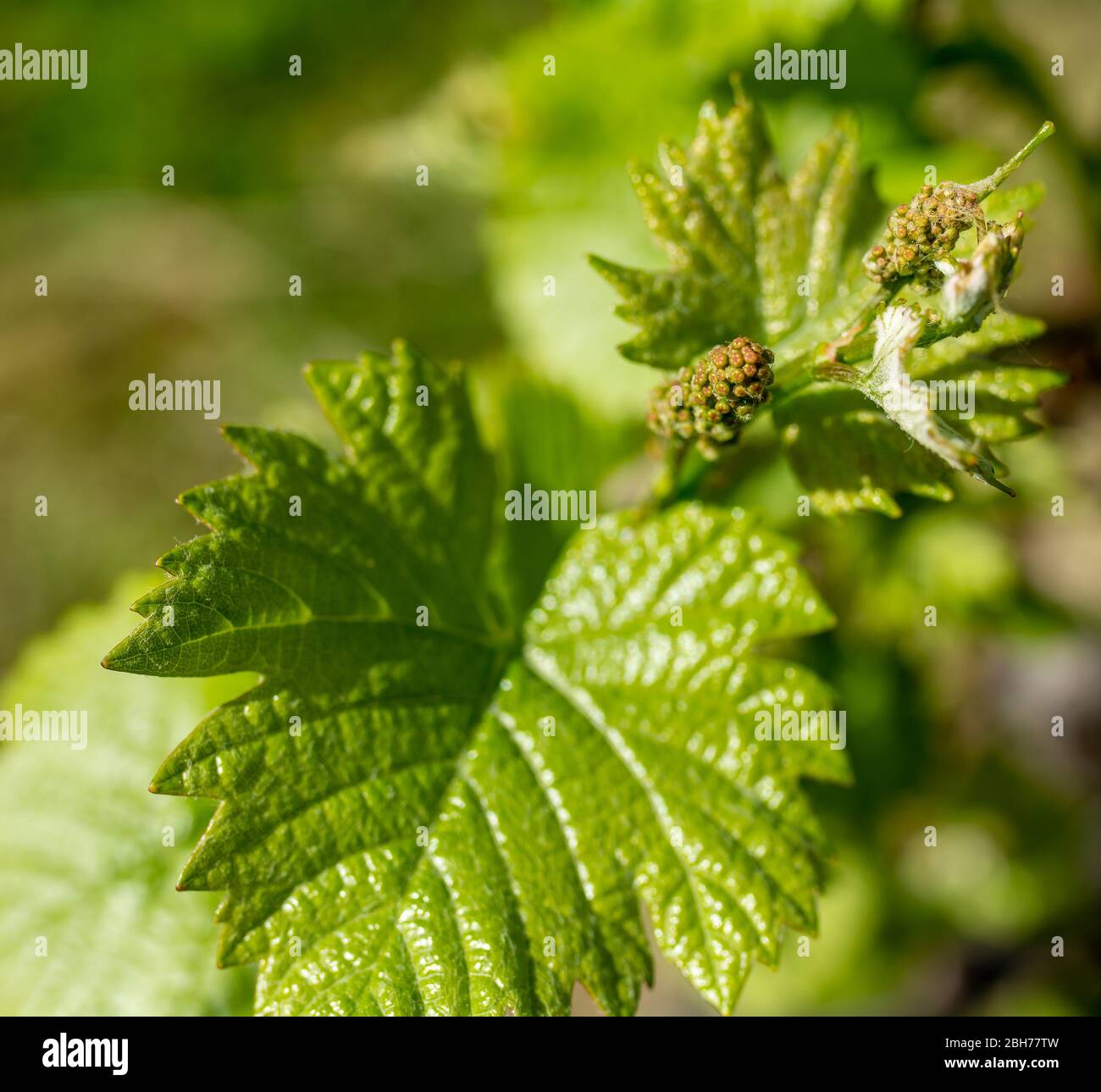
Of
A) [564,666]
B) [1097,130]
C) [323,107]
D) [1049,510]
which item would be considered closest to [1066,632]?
[1049,510]

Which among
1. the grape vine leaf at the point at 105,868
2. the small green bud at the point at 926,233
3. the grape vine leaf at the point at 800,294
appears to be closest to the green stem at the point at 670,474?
the grape vine leaf at the point at 800,294

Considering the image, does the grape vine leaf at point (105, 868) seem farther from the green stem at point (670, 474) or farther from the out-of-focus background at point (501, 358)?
the green stem at point (670, 474)

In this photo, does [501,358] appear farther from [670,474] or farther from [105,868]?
[105,868]

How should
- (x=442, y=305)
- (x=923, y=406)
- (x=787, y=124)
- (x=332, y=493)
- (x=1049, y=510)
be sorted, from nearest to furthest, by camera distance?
(x=923, y=406)
(x=332, y=493)
(x=787, y=124)
(x=1049, y=510)
(x=442, y=305)

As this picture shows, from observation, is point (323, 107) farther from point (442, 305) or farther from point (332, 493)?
point (332, 493)

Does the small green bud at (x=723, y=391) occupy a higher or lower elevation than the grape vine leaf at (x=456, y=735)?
higher

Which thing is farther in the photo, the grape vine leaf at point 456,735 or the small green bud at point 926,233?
the grape vine leaf at point 456,735
